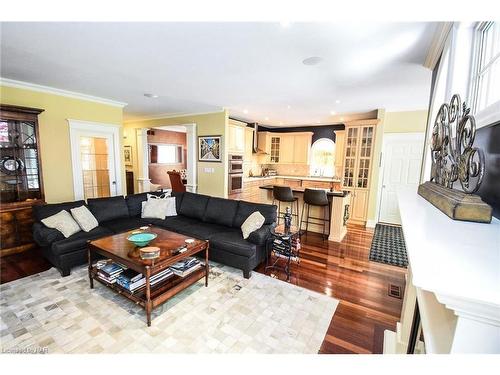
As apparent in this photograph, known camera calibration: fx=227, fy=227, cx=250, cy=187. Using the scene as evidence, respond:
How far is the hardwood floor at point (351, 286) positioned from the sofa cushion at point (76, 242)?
7.36 feet

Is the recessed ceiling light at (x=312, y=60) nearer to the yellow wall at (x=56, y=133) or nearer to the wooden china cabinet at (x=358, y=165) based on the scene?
the wooden china cabinet at (x=358, y=165)

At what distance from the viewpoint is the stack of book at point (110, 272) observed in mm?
Answer: 2311

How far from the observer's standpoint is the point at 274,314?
221 centimetres

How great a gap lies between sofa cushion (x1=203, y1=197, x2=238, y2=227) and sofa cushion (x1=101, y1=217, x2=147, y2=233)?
104 centimetres

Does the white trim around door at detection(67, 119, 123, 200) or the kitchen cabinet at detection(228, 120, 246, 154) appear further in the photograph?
the kitchen cabinet at detection(228, 120, 246, 154)

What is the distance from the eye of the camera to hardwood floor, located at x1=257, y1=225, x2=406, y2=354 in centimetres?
196

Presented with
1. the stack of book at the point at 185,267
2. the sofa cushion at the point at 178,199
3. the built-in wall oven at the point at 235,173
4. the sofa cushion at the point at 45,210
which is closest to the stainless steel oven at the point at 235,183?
the built-in wall oven at the point at 235,173

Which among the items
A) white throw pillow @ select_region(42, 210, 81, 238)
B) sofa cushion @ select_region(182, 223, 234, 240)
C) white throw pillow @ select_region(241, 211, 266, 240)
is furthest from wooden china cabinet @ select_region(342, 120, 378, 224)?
white throw pillow @ select_region(42, 210, 81, 238)

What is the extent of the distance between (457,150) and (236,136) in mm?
5175

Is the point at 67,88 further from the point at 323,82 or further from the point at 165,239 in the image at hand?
the point at 323,82

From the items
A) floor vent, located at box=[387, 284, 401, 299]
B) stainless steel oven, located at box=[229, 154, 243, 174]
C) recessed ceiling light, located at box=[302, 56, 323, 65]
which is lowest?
floor vent, located at box=[387, 284, 401, 299]

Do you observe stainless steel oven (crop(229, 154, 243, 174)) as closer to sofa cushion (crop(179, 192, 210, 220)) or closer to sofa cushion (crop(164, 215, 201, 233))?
sofa cushion (crop(179, 192, 210, 220))

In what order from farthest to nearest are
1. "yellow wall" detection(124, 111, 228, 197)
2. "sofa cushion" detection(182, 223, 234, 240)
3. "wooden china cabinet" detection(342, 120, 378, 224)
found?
"yellow wall" detection(124, 111, 228, 197) → "wooden china cabinet" detection(342, 120, 378, 224) → "sofa cushion" detection(182, 223, 234, 240)

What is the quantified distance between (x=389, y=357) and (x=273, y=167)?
25.8 ft
